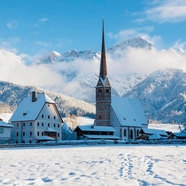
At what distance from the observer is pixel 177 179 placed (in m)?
21.2

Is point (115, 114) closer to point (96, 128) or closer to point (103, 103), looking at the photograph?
point (103, 103)

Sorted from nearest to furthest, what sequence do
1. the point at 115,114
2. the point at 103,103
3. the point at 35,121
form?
the point at 35,121, the point at 115,114, the point at 103,103

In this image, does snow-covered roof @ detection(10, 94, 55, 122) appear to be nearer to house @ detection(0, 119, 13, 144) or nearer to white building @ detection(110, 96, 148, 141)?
house @ detection(0, 119, 13, 144)

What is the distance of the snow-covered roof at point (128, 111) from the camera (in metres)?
122

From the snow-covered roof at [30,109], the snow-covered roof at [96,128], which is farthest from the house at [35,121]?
the snow-covered roof at [96,128]

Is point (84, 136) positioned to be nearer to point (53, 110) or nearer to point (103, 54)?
point (53, 110)

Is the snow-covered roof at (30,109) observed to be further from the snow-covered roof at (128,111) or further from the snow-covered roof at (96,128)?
the snow-covered roof at (128,111)

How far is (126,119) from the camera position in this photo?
123 meters

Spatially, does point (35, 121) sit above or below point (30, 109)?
below

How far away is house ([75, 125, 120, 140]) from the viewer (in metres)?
105

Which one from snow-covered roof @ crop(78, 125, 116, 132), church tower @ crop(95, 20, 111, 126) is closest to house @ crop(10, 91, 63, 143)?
snow-covered roof @ crop(78, 125, 116, 132)

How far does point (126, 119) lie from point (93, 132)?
18.8 m

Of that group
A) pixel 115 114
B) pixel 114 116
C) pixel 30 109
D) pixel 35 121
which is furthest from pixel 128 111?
pixel 35 121

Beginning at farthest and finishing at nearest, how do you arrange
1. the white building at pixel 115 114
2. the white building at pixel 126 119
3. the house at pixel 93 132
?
the white building at pixel 115 114
the white building at pixel 126 119
the house at pixel 93 132
